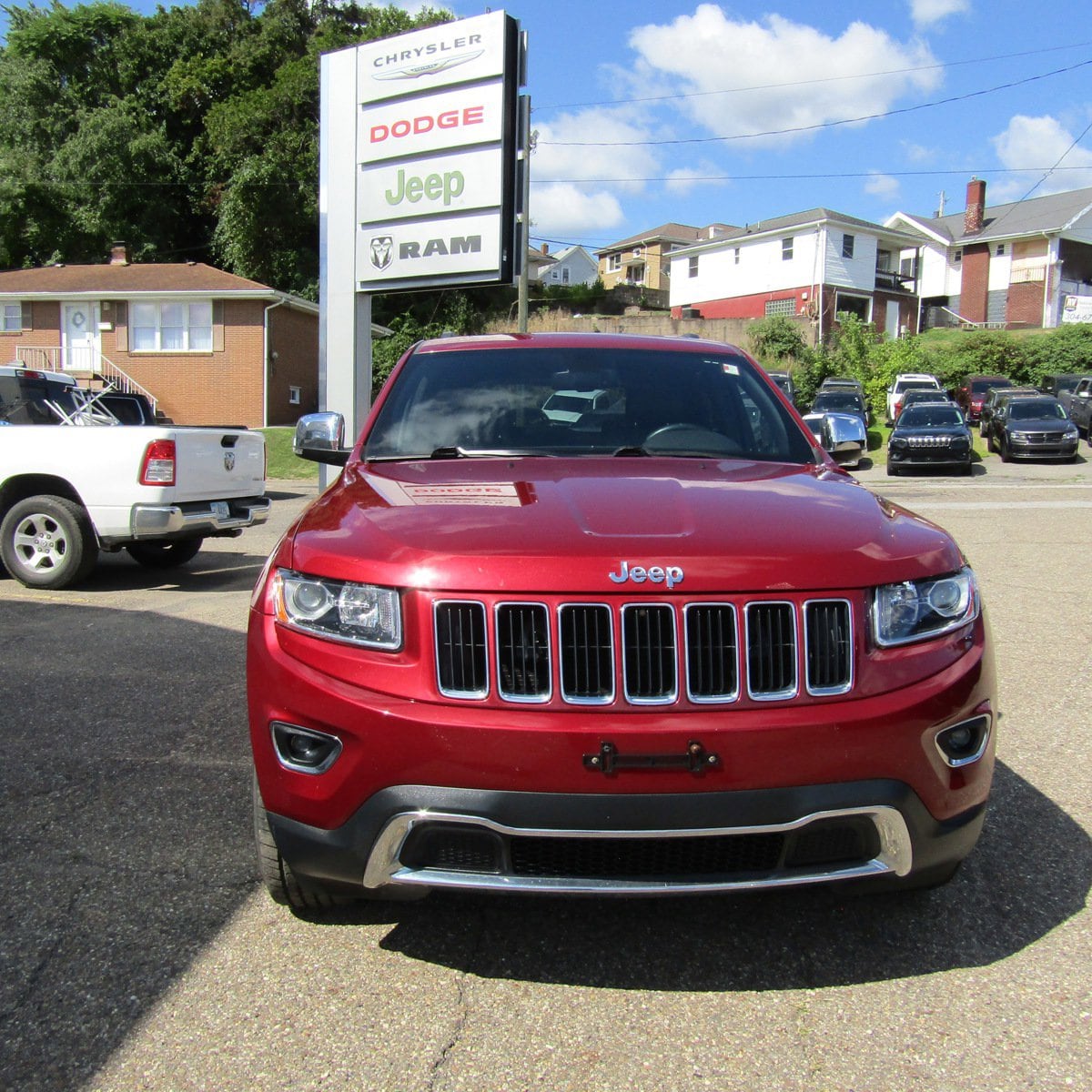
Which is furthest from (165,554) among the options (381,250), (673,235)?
(673,235)

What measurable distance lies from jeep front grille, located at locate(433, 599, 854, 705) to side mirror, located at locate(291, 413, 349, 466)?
1.95 meters

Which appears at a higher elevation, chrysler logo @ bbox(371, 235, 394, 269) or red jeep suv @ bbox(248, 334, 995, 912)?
chrysler logo @ bbox(371, 235, 394, 269)

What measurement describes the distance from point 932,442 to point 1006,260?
3826 centimetres

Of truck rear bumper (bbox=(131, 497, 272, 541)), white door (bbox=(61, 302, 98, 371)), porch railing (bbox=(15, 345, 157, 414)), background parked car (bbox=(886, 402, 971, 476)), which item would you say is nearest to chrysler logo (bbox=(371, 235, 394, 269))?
truck rear bumper (bbox=(131, 497, 272, 541))

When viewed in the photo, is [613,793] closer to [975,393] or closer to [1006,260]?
[975,393]

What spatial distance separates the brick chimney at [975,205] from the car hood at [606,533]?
199 ft

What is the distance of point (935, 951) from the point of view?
273 cm

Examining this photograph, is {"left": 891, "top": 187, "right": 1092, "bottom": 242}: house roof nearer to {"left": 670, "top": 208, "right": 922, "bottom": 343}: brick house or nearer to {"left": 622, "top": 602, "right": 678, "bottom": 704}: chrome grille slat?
{"left": 670, "top": 208, "right": 922, "bottom": 343}: brick house

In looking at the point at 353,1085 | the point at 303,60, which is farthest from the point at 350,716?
the point at 303,60

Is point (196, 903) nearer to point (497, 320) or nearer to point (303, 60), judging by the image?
point (497, 320)

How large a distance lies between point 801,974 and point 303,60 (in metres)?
48.3

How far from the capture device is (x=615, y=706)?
230cm

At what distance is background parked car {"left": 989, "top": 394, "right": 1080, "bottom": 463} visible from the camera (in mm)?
23922

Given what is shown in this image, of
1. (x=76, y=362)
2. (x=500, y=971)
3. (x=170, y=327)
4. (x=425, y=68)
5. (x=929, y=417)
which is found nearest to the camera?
(x=500, y=971)
